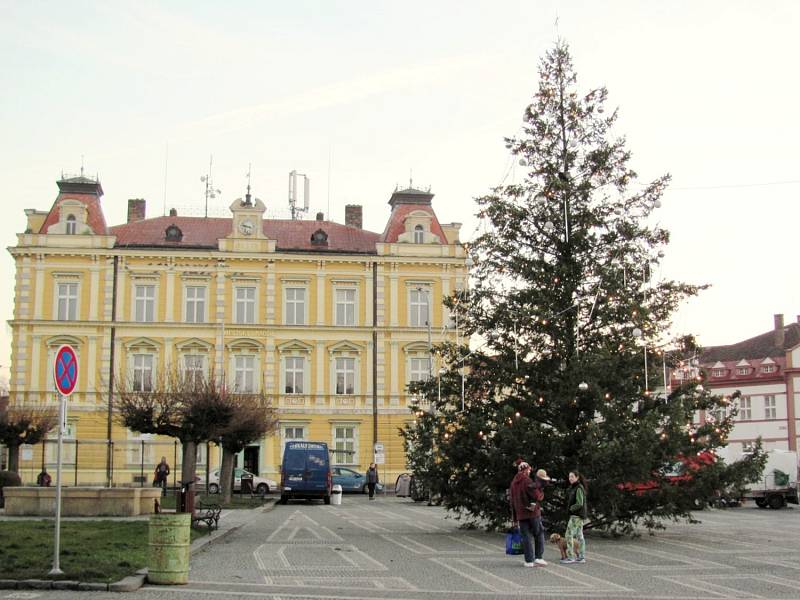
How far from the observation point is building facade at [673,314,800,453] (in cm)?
7275

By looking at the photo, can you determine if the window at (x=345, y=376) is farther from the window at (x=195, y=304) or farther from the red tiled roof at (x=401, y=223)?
the window at (x=195, y=304)

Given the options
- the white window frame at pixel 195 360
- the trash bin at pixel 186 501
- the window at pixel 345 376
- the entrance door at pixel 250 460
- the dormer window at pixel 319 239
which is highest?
the dormer window at pixel 319 239

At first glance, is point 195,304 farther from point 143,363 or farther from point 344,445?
point 344,445

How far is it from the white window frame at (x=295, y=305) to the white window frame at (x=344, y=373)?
2.94 m

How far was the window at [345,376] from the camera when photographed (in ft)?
193

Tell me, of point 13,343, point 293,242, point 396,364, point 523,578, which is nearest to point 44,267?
point 13,343

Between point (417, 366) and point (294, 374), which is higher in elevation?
point (417, 366)

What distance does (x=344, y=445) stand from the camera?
58250 millimetres

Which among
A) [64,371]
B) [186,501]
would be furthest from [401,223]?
[64,371]

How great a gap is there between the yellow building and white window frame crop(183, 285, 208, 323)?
0.08 meters

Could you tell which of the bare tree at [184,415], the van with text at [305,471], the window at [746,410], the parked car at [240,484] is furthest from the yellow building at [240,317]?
the window at [746,410]

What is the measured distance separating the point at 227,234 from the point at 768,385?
40026 millimetres

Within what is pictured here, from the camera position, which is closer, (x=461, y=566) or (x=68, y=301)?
(x=461, y=566)

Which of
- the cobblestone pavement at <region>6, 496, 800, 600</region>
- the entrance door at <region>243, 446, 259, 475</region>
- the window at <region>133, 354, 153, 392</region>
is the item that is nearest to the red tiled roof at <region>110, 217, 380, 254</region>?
the window at <region>133, 354, 153, 392</region>
